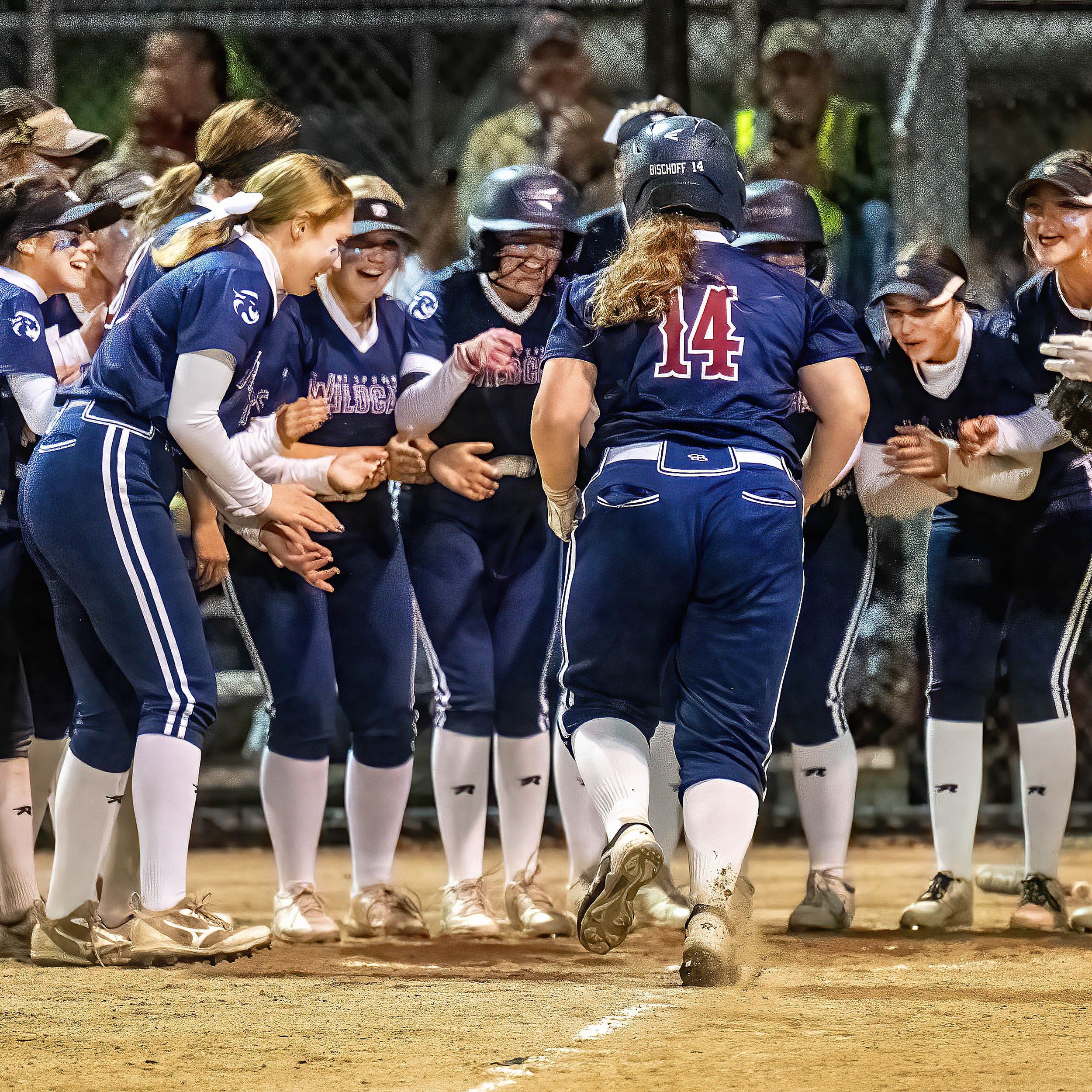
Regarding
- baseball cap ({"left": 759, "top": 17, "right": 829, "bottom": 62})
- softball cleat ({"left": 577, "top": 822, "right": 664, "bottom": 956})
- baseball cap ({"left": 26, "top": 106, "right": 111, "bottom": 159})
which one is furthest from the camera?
baseball cap ({"left": 759, "top": 17, "right": 829, "bottom": 62})

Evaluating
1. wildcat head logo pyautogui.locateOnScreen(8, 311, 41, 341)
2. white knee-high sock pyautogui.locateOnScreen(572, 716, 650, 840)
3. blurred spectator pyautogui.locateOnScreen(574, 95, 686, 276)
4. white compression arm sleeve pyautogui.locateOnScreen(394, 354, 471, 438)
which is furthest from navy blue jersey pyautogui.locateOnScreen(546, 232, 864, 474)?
wildcat head logo pyautogui.locateOnScreen(8, 311, 41, 341)

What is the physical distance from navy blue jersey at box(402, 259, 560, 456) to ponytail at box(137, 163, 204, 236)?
2.13 ft

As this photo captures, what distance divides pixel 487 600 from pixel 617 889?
132 centimetres

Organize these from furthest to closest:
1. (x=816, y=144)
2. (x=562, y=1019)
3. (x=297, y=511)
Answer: (x=816, y=144) → (x=297, y=511) → (x=562, y=1019)

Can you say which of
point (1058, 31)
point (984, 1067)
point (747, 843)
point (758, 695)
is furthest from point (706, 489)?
point (1058, 31)

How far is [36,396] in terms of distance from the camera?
385 cm

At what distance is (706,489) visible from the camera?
3.29 metres

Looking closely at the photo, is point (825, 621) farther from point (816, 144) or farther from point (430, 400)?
point (816, 144)

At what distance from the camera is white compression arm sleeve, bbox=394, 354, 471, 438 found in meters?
4.11

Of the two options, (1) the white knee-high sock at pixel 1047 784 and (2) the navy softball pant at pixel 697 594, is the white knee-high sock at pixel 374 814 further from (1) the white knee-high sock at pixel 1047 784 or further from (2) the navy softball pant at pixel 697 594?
(1) the white knee-high sock at pixel 1047 784

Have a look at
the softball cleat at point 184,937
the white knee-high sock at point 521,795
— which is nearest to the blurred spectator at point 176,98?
the white knee-high sock at point 521,795

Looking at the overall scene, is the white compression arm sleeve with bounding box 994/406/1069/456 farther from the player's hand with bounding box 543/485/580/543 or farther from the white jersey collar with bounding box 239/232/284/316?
the white jersey collar with bounding box 239/232/284/316

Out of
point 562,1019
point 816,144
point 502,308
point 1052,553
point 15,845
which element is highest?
point 816,144

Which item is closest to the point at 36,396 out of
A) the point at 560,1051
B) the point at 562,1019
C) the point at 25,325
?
the point at 25,325
